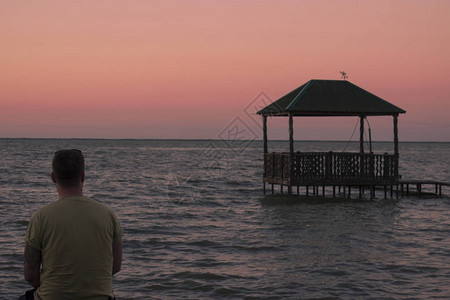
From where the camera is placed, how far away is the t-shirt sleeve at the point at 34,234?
366 centimetres

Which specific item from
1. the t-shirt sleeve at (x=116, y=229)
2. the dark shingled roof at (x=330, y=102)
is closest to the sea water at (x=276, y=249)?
the dark shingled roof at (x=330, y=102)

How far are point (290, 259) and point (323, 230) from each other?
13.8ft

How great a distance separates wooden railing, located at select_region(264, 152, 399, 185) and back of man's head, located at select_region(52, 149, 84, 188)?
1856 cm

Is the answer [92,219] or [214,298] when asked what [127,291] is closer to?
[214,298]

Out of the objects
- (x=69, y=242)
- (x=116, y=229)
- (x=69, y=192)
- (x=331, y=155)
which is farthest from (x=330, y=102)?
(x=69, y=242)

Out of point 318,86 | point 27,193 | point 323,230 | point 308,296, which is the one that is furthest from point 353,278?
point 27,193

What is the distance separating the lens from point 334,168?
896 inches

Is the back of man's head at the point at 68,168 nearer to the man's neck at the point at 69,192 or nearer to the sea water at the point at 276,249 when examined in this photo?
the man's neck at the point at 69,192

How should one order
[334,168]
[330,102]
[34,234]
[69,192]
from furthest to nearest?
1. [334,168]
2. [330,102]
3. [69,192]
4. [34,234]

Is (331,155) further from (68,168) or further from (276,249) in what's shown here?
(68,168)

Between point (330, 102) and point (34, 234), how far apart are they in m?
19.8

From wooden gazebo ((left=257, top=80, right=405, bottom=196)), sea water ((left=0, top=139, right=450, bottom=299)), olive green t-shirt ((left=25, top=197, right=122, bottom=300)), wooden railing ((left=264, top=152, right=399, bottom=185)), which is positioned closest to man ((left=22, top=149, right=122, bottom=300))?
olive green t-shirt ((left=25, top=197, right=122, bottom=300))

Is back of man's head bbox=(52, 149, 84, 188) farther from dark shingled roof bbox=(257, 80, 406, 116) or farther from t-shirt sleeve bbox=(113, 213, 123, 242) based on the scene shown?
dark shingled roof bbox=(257, 80, 406, 116)

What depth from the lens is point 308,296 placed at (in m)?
9.30
